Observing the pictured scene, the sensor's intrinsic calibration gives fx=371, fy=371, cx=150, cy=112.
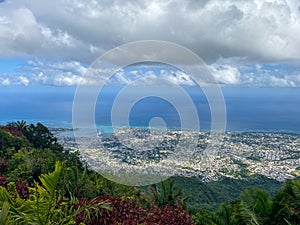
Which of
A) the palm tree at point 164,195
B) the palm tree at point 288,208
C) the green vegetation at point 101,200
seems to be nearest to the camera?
the green vegetation at point 101,200

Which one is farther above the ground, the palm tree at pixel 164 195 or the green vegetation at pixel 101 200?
the green vegetation at pixel 101 200

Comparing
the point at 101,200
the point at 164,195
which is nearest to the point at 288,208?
the point at 164,195

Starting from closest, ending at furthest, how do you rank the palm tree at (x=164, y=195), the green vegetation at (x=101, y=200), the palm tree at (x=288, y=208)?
the green vegetation at (x=101, y=200), the palm tree at (x=288, y=208), the palm tree at (x=164, y=195)

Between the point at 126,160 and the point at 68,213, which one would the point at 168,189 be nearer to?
the point at 126,160

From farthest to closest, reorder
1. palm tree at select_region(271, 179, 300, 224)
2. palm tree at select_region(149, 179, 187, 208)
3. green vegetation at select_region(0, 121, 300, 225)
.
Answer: palm tree at select_region(149, 179, 187, 208)
palm tree at select_region(271, 179, 300, 224)
green vegetation at select_region(0, 121, 300, 225)

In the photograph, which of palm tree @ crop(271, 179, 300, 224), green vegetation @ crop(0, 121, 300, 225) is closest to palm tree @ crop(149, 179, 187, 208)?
green vegetation @ crop(0, 121, 300, 225)

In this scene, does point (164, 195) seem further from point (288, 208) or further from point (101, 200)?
point (101, 200)

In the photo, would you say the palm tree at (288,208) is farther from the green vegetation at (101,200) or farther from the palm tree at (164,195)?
the palm tree at (164,195)

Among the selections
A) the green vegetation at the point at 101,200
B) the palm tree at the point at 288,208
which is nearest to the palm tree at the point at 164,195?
the green vegetation at the point at 101,200

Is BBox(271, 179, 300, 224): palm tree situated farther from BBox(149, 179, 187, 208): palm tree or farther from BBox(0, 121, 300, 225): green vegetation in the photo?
BBox(149, 179, 187, 208): palm tree
